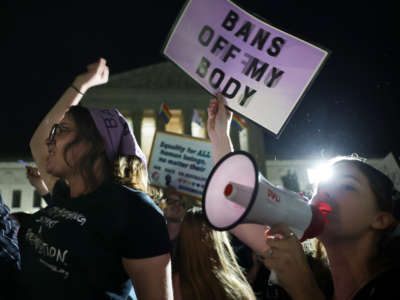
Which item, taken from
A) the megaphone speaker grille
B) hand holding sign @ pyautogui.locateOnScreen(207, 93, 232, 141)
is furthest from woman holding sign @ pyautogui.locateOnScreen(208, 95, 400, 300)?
hand holding sign @ pyautogui.locateOnScreen(207, 93, 232, 141)

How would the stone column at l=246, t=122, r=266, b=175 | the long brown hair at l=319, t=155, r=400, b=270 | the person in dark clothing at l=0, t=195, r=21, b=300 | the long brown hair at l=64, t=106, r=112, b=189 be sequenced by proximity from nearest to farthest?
the long brown hair at l=319, t=155, r=400, b=270
the person in dark clothing at l=0, t=195, r=21, b=300
the long brown hair at l=64, t=106, r=112, b=189
the stone column at l=246, t=122, r=266, b=175

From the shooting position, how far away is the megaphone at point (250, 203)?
131 cm

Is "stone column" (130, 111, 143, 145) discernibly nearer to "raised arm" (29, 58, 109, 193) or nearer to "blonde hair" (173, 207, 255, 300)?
"blonde hair" (173, 207, 255, 300)

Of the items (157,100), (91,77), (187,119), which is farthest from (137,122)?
(91,77)

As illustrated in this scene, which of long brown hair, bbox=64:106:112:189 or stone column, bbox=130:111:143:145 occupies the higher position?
long brown hair, bbox=64:106:112:189

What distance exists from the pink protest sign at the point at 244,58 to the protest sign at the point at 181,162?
388cm

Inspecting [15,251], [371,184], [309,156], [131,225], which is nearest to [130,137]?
[131,225]

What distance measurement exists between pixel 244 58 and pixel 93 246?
1.74m

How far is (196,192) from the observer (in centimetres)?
657

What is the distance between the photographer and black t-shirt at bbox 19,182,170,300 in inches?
63.8

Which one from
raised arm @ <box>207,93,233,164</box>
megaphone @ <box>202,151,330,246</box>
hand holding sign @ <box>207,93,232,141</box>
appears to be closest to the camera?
megaphone @ <box>202,151,330,246</box>

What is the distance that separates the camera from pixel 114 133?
2117 millimetres

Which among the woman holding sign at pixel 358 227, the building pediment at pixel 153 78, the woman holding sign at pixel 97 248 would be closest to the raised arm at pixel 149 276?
the woman holding sign at pixel 97 248

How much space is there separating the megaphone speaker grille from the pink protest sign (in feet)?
→ 3.75
